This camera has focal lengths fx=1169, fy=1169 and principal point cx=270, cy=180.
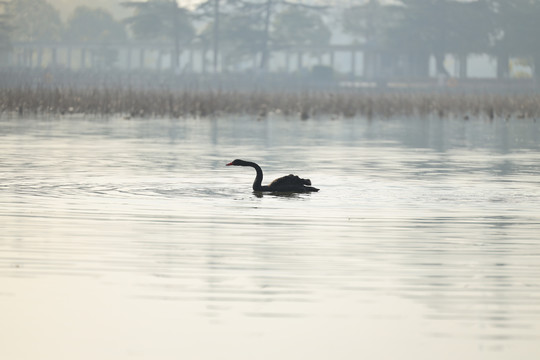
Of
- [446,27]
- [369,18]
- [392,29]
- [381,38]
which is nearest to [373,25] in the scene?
[369,18]

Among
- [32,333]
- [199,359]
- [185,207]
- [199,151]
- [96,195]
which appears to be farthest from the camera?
[199,151]

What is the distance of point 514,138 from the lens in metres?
36.9

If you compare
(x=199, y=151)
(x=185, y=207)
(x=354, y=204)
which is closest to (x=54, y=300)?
(x=185, y=207)

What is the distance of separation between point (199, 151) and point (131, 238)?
17.1m

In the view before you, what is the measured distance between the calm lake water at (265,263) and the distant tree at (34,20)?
457 feet

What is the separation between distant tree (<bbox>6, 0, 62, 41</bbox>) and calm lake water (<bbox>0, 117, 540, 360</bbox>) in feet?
457

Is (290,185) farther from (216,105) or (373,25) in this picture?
(373,25)

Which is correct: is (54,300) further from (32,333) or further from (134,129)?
(134,129)

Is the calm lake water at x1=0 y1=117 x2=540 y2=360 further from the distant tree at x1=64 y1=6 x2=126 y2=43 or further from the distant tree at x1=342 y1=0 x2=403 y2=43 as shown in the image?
the distant tree at x1=64 y1=6 x2=126 y2=43

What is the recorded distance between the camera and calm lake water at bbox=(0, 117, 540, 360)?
7.91m

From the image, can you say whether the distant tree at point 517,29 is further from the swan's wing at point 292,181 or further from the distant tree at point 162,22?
the swan's wing at point 292,181

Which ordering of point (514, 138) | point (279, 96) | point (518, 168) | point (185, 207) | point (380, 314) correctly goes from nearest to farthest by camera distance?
1. point (380, 314)
2. point (185, 207)
3. point (518, 168)
4. point (514, 138)
5. point (279, 96)

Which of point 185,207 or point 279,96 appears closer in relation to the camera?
point 185,207

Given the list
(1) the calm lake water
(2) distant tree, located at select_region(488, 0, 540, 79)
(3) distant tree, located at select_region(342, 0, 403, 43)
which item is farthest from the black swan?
(3) distant tree, located at select_region(342, 0, 403, 43)
